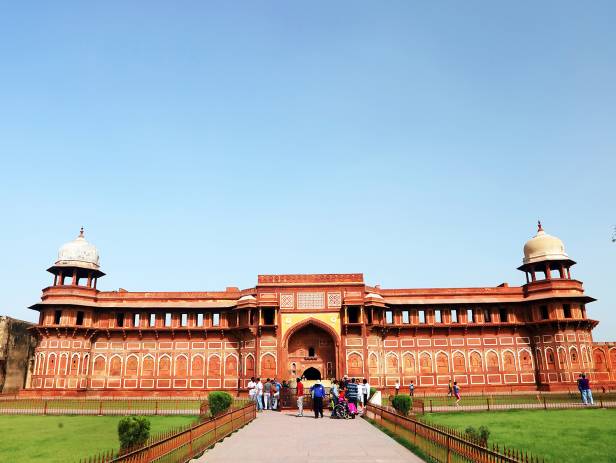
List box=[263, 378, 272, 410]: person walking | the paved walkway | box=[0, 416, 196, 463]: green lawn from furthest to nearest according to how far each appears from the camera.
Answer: box=[263, 378, 272, 410]: person walking < box=[0, 416, 196, 463]: green lawn < the paved walkway

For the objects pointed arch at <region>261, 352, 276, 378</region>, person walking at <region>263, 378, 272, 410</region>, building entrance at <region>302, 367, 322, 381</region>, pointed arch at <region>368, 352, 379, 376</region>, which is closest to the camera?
person walking at <region>263, 378, 272, 410</region>

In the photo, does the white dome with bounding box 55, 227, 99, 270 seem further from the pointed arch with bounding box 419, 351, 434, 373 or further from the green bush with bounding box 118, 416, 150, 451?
the green bush with bounding box 118, 416, 150, 451

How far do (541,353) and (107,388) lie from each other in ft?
101

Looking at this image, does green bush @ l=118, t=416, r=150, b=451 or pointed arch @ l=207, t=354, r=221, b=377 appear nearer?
green bush @ l=118, t=416, r=150, b=451

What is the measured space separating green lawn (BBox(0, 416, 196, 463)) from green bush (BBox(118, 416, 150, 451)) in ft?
6.20

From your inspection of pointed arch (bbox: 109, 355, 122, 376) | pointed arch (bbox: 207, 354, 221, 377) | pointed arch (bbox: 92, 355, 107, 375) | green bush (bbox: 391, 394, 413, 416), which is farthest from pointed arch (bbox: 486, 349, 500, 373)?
pointed arch (bbox: 92, 355, 107, 375)

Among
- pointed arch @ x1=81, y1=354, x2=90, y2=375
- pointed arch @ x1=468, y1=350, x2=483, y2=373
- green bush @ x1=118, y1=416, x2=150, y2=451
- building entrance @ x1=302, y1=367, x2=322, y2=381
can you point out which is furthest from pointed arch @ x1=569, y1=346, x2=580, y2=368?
pointed arch @ x1=81, y1=354, x2=90, y2=375

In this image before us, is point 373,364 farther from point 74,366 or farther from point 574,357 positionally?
point 74,366

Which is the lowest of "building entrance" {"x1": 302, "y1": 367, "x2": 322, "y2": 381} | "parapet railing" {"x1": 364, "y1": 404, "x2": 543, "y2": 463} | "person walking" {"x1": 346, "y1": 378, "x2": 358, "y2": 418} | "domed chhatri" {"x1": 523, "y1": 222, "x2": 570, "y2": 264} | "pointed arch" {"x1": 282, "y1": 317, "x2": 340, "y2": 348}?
"parapet railing" {"x1": 364, "y1": 404, "x2": 543, "y2": 463}

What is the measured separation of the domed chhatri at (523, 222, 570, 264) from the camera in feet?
113

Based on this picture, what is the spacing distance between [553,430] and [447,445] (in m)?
7.39

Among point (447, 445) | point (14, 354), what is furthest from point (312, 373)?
point (447, 445)

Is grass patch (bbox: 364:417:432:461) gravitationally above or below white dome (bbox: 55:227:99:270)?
below

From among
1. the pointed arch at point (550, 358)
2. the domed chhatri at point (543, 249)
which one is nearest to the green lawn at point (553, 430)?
the pointed arch at point (550, 358)
